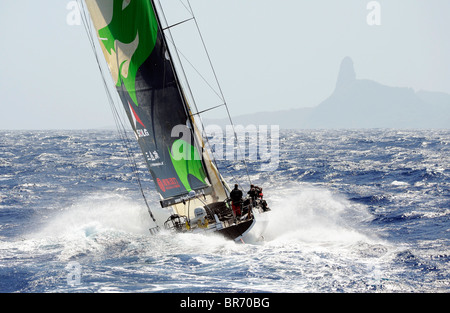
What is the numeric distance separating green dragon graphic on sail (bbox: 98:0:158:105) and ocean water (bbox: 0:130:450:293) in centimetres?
459

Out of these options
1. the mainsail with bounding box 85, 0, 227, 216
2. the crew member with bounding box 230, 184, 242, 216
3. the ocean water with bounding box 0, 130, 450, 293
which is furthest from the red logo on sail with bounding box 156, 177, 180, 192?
the crew member with bounding box 230, 184, 242, 216

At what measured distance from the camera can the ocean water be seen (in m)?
8.83

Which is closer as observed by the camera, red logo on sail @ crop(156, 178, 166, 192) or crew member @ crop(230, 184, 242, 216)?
crew member @ crop(230, 184, 242, 216)

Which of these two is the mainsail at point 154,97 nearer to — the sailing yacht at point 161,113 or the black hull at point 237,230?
the sailing yacht at point 161,113

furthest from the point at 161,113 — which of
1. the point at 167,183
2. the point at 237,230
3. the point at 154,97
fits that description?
the point at 237,230

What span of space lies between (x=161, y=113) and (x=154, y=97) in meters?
0.48

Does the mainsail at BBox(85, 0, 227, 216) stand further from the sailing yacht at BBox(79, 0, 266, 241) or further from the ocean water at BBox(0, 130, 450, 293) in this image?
the ocean water at BBox(0, 130, 450, 293)

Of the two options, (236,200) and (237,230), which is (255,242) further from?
(236,200)

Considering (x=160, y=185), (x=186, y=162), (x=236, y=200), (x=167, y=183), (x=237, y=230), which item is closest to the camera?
(x=237, y=230)

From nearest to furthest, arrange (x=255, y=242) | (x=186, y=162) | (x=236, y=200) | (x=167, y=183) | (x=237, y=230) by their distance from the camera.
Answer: (x=237, y=230), (x=255, y=242), (x=236, y=200), (x=186, y=162), (x=167, y=183)

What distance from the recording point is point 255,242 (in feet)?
38.9

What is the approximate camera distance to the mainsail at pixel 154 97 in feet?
40.4

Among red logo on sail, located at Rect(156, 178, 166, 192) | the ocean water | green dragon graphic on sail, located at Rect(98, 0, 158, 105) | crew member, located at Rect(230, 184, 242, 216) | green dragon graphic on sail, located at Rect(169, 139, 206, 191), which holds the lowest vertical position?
the ocean water
